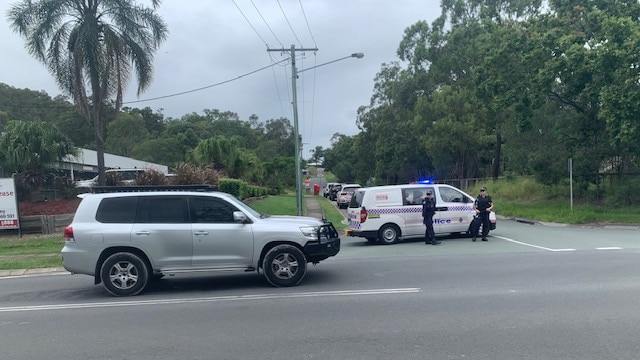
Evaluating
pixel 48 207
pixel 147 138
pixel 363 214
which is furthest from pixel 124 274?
pixel 147 138

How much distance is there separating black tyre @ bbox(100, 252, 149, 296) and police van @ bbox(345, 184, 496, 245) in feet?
25.7

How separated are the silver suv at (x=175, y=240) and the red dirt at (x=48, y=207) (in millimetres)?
12203

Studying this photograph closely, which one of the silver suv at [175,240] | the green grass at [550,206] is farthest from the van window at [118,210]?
the green grass at [550,206]

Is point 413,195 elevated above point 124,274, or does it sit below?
above

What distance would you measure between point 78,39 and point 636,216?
73.6 ft

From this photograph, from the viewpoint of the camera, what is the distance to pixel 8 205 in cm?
1809

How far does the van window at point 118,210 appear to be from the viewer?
9.12m

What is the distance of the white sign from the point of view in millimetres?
17875

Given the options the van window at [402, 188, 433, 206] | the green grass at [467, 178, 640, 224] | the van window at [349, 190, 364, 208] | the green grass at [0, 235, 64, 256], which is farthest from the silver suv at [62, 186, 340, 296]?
the green grass at [467, 178, 640, 224]

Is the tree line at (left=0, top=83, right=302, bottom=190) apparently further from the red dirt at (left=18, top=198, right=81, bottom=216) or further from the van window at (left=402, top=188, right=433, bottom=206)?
the van window at (left=402, top=188, right=433, bottom=206)

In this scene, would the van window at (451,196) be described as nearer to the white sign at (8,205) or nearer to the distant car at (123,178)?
the distant car at (123,178)

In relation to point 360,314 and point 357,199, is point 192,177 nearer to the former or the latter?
point 357,199

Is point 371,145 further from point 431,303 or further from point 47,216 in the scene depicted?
point 431,303

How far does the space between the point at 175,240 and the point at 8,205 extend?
1251 centimetres
